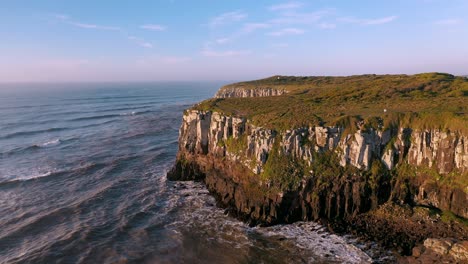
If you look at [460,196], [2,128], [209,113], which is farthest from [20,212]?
[2,128]

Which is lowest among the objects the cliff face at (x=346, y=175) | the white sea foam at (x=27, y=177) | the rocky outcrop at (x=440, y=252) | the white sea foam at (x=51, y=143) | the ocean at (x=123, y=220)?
the ocean at (x=123, y=220)

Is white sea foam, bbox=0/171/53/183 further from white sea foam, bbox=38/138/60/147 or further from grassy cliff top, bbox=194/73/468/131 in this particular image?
grassy cliff top, bbox=194/73/468/131

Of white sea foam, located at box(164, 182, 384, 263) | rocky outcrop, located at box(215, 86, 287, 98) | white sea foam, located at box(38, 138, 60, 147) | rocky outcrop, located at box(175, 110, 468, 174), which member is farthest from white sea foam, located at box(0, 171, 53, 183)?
rocky outcrop, located at box(215, 86, 287, 98)

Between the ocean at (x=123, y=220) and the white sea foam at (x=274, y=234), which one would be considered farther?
the ocean at (x=123, y=220)

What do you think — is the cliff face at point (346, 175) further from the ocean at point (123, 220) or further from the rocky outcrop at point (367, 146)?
the ocean at point (123, 220)

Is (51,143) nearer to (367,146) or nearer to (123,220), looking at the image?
(123,220)

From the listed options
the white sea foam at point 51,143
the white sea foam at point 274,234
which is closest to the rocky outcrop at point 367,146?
the white sea foam at point 274,234

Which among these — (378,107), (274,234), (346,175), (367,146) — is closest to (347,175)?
(346,175)

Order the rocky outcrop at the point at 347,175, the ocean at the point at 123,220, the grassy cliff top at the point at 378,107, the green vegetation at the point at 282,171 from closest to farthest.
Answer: the ocean at the point at 123,220 → the rocky outcrop at the point at 347,175 → the green vegetation at the point at 282,171 → the grassy cliff top at the point at 378,107

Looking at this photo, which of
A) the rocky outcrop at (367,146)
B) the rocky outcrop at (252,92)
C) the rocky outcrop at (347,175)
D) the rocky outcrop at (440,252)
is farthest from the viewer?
the rocky outcrop at (252,92)
